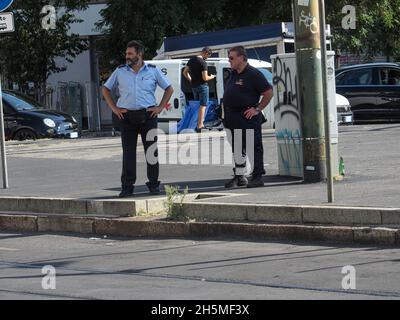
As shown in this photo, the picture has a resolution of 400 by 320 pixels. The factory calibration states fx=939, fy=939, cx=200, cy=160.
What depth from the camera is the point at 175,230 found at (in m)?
10.5

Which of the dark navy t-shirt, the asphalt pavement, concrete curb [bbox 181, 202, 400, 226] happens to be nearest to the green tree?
the dark navy t-shirt

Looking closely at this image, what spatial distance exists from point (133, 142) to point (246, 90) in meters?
1.61

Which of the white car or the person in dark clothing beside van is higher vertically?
the person in dark clothing beside van

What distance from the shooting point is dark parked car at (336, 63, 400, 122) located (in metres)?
23.7

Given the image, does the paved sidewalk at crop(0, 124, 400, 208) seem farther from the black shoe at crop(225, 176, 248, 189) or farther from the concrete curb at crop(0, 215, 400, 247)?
the concrete curb at crop(0, 215, 400, 247)

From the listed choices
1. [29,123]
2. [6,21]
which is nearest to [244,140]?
[6,21]

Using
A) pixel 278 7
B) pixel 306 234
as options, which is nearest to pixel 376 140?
pixel 306 234

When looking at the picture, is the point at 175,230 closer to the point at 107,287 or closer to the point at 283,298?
the point at 107,287

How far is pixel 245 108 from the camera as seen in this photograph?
12.1 m

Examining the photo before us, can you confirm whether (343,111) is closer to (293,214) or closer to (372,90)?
(372,90)

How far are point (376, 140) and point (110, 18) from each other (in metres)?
17.0

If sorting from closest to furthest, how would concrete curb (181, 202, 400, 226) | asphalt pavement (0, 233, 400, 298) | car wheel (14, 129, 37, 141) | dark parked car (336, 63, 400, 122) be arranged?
asphalt pavement (0, 233, 400, 298) → concrete curb (181, 202, 400, 226) → car wheel (14, 129, 37, 141) → dark parked car (336, 63, 400, 122)

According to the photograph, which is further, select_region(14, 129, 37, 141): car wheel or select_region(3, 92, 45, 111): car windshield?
select_region(3, 92, 45, 111): car windshield

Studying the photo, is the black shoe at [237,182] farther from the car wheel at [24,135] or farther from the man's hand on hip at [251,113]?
the car wheel at [24,135]
